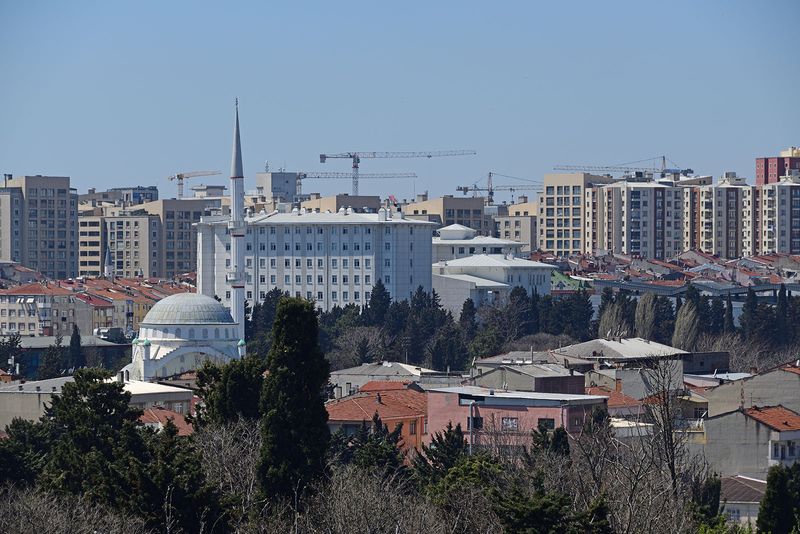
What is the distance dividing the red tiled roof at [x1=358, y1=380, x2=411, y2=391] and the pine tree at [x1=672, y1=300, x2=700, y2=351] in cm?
2465

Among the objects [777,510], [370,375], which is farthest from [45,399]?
[777,510]

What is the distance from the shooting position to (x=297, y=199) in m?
166

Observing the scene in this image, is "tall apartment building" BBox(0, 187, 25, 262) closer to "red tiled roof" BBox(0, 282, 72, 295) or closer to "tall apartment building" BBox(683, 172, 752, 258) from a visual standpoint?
"red tiled roof" BBox(0, 282, 72, 295)

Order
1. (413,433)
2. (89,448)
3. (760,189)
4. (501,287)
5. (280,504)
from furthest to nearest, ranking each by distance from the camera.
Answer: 1. (760,189)
2. (501,287)
3. (413,433)
4. (89,448)
5. (280,504)

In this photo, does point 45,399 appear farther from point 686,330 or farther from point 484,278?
point 484,278

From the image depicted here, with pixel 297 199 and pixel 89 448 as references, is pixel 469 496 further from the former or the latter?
pixel 297 199

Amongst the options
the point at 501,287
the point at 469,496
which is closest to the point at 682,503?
the point at 469,496

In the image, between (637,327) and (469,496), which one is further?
(637,327)

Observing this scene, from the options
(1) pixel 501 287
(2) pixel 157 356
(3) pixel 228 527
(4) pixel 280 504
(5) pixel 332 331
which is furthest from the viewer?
(1) pixel 501 287

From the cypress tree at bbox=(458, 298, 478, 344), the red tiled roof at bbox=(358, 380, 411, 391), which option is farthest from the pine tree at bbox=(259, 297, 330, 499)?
the cypress tree at bbox=(458, 298, 478, 344)

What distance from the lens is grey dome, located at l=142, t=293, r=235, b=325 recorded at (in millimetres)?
82875

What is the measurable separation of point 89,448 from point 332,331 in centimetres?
5297

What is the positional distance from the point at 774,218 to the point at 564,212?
12.8m

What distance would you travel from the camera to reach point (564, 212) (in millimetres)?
150375
